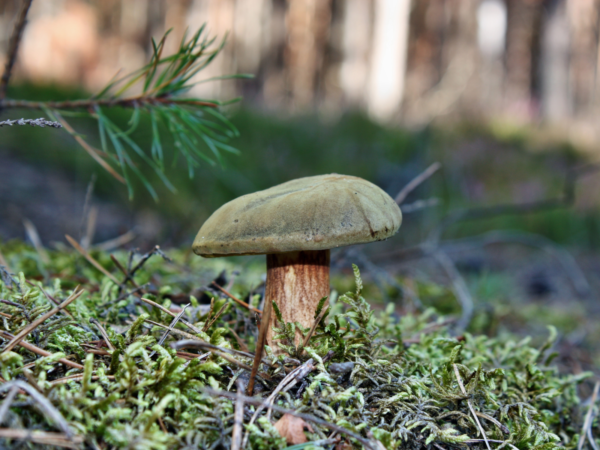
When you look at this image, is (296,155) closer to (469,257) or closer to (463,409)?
(469,257)

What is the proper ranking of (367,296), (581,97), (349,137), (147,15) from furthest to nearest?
(147,15) → (581,97) → (349,137) → (367,296)

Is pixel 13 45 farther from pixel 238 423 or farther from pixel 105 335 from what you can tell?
pixel 238 423

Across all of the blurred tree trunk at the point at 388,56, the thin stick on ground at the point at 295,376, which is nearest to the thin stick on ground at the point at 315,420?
the thin stick on ground at the point at 295,376

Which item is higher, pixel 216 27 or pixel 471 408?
pixel 216 27

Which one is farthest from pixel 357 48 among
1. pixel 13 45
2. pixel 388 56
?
pixel 13 45

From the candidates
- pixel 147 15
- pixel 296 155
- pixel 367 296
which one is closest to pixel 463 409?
pixel 367 296

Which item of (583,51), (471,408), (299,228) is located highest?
(583,51)
